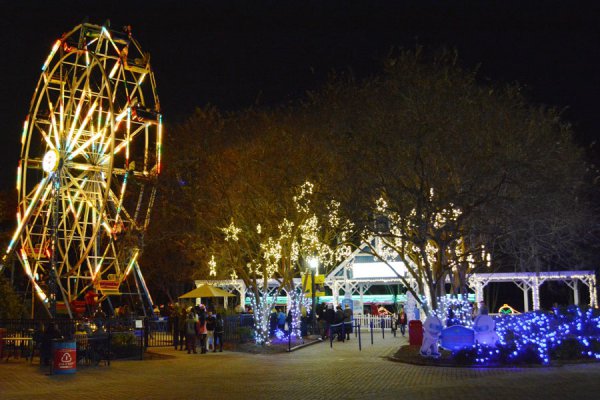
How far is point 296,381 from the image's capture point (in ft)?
53.8

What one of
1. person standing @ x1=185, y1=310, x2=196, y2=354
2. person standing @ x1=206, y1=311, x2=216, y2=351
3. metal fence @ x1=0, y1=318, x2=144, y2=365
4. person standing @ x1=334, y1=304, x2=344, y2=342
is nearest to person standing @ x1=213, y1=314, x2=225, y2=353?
person standing @ x1=206, y1=311, x2=216, y2=351

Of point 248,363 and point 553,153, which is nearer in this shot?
point 248,363

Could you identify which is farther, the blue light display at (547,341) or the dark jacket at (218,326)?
the dark jacket at (218,326)

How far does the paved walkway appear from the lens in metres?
14.1

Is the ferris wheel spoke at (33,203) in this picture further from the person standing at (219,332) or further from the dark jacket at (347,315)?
the dark jacket at (347,315)

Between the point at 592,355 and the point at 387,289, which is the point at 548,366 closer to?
the point at 592,355

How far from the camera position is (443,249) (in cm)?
2273

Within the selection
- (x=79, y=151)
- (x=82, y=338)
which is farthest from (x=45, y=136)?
(x=82, y=338)

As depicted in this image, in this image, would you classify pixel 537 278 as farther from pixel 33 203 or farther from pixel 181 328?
pixel 33 203

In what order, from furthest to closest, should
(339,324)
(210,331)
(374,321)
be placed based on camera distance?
(374,321) → (339,324) → (210,331)

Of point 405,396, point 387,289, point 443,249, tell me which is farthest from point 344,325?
point 387,289

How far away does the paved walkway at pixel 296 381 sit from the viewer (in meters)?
14.1

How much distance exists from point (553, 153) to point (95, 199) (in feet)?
70.6

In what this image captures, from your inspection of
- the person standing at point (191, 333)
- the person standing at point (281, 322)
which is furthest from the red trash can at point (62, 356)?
the person standing at point (281, 322)
